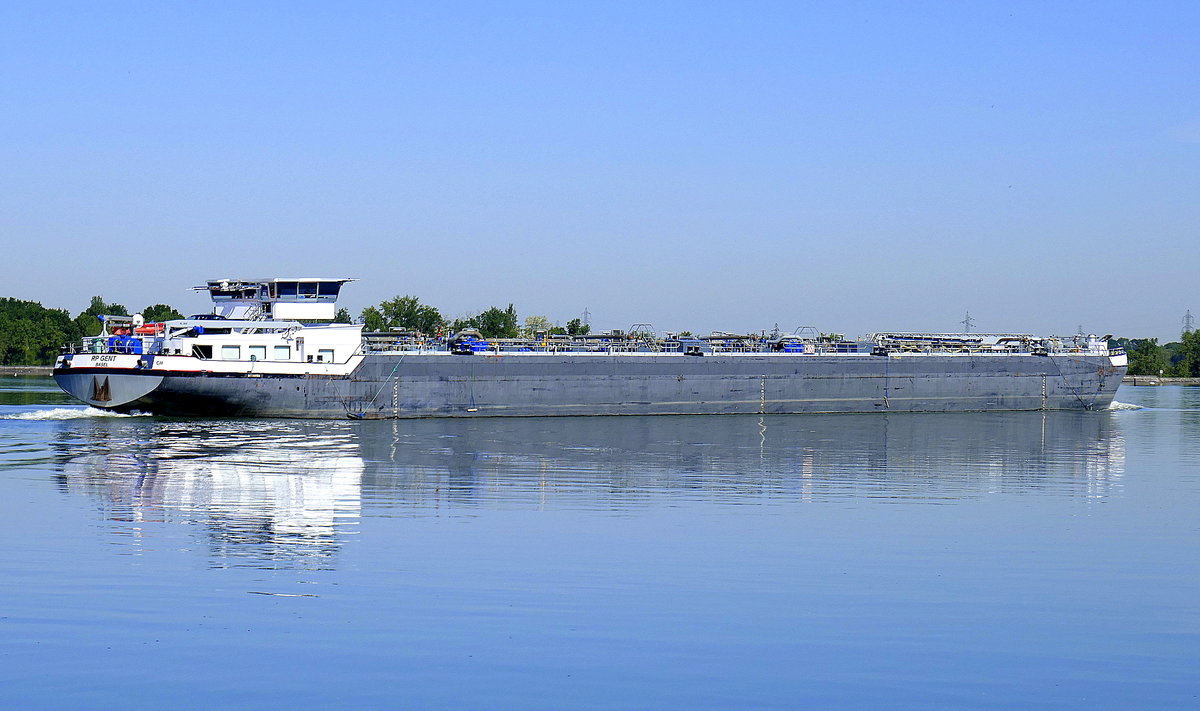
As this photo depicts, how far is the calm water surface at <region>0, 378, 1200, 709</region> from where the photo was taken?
13.7 m

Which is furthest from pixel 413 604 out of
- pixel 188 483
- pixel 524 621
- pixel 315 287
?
pixel 315 287

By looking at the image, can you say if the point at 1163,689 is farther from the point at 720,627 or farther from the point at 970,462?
the point at 970,462

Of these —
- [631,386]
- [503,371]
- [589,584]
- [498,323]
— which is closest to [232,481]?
[589,584]

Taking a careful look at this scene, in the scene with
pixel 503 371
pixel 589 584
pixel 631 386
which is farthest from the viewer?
pixel 631 386

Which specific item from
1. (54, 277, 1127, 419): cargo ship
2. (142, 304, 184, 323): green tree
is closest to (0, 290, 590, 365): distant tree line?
(142, 304, 184, 323): green tree

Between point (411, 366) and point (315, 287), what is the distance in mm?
7385

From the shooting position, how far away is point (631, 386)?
62.7 meters

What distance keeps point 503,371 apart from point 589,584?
41.7 meters

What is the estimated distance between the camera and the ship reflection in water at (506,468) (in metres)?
27.1

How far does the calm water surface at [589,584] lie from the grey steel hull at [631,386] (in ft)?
49.4

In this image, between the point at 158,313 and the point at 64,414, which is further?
the point at 158,313

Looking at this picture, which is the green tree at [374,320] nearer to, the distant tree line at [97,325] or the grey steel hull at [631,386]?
the distant tree line at [97,325]

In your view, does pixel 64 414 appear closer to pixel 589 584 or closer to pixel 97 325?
pixel 589 584

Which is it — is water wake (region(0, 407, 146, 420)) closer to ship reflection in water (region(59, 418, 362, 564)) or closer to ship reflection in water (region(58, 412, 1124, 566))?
ship reflection in water (region(58, 412, 1124, 566))
